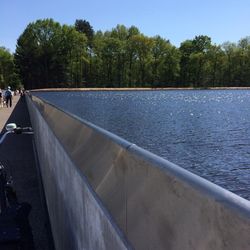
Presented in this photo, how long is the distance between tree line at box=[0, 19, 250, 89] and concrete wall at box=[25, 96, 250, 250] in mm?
144839

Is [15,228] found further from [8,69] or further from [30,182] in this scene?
[8,69]

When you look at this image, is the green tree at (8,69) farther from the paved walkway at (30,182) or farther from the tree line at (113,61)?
the paved walkway at (30,182)

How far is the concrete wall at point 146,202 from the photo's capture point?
54.4 inches

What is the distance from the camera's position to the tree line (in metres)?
150

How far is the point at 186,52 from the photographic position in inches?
6545

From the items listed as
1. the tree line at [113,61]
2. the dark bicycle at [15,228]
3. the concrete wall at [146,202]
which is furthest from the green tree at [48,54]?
the concrete wall at [146,202]

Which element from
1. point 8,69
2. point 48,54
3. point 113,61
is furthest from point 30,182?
point 113,61

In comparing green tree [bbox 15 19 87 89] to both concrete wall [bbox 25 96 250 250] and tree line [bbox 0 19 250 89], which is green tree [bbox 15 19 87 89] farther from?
concrete wall [bbox 25 96 250 250]

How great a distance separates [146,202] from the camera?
80.0 inches

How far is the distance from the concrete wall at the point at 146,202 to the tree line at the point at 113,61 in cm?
14484

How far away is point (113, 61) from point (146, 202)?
155m

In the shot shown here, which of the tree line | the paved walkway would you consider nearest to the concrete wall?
the paved walkway

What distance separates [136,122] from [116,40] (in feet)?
361

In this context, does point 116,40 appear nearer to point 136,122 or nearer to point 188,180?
point 136,122
